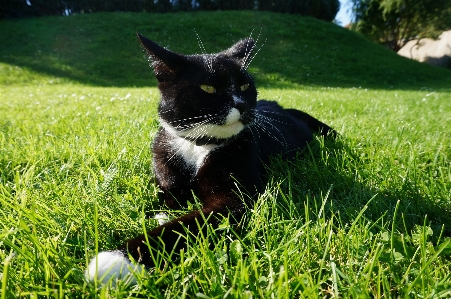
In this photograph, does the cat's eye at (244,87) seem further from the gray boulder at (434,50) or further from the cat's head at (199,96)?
the gray boulder at (434,50)

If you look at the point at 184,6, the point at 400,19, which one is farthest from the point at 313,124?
the point at 400,19

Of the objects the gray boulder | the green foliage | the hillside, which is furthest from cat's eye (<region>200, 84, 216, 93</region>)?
the gray boulder

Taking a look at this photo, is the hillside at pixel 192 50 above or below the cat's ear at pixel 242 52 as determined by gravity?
above

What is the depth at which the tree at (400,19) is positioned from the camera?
86.5 feet

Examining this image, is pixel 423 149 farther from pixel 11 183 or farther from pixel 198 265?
pixel 11 183

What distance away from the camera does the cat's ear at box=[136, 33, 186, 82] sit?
1874 millimetres

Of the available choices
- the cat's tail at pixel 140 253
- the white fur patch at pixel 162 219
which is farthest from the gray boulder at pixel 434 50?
the cat's tail at pixel 140 253

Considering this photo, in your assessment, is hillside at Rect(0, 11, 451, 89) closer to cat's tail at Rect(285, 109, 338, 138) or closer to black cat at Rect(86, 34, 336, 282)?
cat's tail at Rect(285, 109, 338, 138)

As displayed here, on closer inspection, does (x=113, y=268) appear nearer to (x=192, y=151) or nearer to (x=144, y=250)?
(x=144, y=250)

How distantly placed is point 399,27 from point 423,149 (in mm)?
34560

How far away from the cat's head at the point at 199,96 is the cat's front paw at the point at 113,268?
35.0 inches

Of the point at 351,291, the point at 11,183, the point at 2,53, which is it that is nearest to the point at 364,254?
the point at 351,291

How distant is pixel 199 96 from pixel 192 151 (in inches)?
14.5

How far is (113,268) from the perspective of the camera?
1134mm
